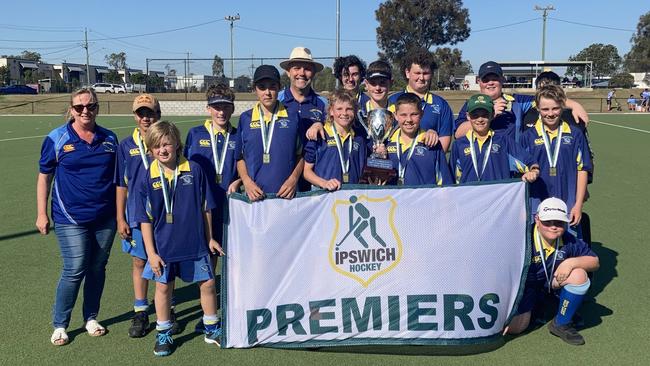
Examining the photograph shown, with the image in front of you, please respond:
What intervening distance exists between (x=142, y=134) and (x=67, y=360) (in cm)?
165

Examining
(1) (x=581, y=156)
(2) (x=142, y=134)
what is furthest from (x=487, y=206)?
(2) (x=142, y=134)

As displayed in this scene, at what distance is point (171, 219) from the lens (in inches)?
142

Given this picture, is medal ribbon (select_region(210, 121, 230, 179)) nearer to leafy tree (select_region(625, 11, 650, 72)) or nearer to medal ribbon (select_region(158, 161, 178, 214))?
medal ribbon (select_region(158, 161, 178, 214))

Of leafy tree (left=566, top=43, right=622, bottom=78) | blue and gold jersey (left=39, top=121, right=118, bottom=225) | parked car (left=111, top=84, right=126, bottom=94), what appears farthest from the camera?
leafy tree (left=566, top=43, right=622, bottom=78)

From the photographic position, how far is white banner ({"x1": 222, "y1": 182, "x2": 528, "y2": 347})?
372 cm

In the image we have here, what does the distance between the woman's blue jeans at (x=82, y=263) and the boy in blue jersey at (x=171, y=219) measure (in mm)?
528

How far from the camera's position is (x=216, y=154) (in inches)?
162

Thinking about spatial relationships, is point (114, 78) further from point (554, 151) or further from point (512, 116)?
point (554, 151)

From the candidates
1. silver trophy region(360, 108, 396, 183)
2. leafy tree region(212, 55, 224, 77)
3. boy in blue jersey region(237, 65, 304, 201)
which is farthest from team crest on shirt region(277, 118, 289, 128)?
leafy tree region(212, 55, 224, 77)

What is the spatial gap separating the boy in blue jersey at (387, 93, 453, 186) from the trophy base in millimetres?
95

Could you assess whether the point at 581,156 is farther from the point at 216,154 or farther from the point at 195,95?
the point at 195,95

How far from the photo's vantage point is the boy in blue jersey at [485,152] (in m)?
4.14

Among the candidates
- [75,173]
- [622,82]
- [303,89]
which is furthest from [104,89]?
[75,173]

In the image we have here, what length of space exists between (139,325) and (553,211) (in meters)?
3.18
